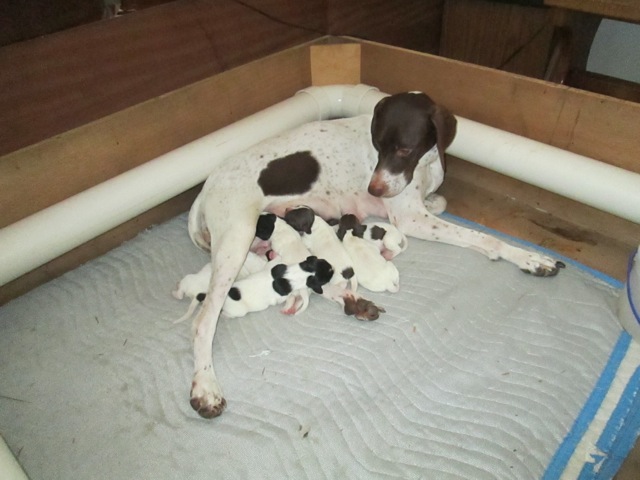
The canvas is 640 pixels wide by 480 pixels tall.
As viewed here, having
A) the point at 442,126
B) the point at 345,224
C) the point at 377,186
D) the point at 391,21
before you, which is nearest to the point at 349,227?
the point at 345,224

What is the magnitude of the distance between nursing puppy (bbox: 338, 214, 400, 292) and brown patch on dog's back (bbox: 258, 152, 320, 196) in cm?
38

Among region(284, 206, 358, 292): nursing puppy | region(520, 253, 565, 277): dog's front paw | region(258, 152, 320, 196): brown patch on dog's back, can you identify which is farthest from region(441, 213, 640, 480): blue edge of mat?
region(258, 152, 320, 196): brown patch on dog's back

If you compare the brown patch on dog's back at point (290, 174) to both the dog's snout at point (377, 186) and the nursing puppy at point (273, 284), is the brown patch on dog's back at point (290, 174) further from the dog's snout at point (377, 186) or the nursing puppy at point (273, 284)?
the nursing puppy at point (273, 284)

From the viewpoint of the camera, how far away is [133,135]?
2695mm

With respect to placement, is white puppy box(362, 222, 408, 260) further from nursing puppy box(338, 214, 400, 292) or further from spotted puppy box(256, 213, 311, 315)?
spotted puppy box(256, 213, 311, 315)

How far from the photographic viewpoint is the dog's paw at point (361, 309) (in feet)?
7.48

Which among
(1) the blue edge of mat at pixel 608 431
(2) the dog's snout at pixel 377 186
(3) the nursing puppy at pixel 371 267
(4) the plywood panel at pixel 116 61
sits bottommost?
(1) the blue edge of mat at pixel 608 431

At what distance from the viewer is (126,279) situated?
8.65 ft

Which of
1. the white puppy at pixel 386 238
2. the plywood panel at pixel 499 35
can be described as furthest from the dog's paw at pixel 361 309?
the plywood panel at pixel 499 35

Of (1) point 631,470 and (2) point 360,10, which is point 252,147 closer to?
(2) point 360,10

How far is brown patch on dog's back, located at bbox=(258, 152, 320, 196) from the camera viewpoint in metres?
2.52

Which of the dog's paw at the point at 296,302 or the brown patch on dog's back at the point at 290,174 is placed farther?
the brown patch on dog's back at the point at 290,174

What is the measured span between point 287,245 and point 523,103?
156 centimetres

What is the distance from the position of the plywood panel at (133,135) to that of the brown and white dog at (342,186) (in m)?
0.47
